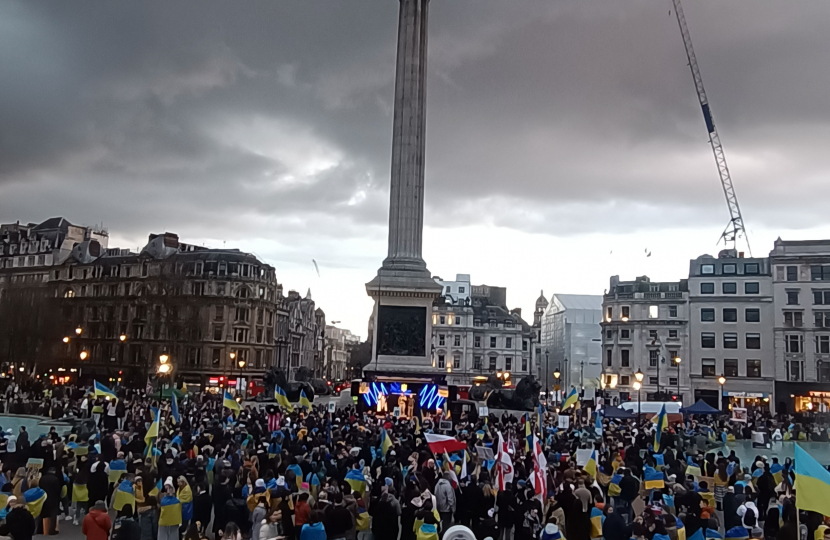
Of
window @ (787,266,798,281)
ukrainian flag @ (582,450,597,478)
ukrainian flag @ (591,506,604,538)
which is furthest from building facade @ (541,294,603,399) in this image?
ukrainian flag @ (591,506,604,538)

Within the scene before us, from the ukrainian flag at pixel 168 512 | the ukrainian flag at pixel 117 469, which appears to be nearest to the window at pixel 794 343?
the ukrainian flag at pixel 117 469

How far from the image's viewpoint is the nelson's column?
4500 cm

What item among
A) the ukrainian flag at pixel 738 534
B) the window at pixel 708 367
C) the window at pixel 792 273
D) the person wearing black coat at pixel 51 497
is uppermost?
the window at pixel 792 273

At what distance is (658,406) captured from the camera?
46906 millimetres

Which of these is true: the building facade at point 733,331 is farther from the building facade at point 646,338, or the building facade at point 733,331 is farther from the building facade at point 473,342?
the building facade at point 473,342

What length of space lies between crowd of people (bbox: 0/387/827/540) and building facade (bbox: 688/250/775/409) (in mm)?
57818

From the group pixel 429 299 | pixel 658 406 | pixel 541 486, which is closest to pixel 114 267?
pixel 429 299

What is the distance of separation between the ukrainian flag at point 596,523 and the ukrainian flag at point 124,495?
29.0 ft

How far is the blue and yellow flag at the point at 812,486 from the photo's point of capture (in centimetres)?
937

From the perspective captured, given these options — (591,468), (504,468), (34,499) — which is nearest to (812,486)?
(504,468)

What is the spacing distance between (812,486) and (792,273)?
238 ft

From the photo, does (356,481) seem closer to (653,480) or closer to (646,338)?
(653,480)

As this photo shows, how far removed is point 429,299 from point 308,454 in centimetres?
2619

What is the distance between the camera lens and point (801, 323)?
73.2 m
